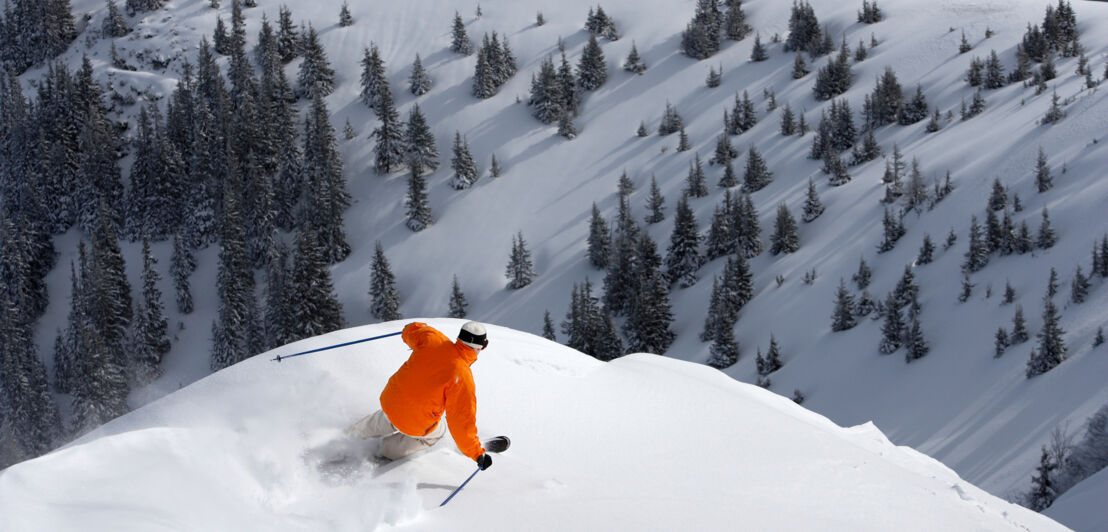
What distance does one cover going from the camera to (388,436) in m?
7.17

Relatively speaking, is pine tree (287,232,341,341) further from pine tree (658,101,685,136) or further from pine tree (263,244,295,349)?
pine tree (658,101,685,136)

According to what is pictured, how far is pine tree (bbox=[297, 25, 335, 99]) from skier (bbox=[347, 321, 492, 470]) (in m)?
59.8

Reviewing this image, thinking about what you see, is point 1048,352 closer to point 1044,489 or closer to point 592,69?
point 1044,489

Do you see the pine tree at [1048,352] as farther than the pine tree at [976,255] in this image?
No

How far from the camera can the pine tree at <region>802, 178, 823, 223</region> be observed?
131ft

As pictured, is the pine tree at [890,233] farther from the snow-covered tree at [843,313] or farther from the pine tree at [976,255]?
the pine tree at [976,255]

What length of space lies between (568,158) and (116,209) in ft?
107

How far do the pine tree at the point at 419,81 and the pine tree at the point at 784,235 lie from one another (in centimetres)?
3279

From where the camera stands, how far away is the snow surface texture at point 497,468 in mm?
6203

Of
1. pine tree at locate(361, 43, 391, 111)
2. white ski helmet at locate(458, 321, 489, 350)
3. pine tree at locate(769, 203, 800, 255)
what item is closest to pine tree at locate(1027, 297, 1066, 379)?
pine tree at locate(769, 203, 800, 255)

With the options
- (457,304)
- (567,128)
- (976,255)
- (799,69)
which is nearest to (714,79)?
(799,69)

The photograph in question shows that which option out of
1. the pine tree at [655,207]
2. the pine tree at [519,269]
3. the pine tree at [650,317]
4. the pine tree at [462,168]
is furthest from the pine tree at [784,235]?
the pine tree at [462,168]

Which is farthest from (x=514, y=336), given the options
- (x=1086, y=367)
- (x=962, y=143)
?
(x=962, y=143)

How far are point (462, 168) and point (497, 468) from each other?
159ft
